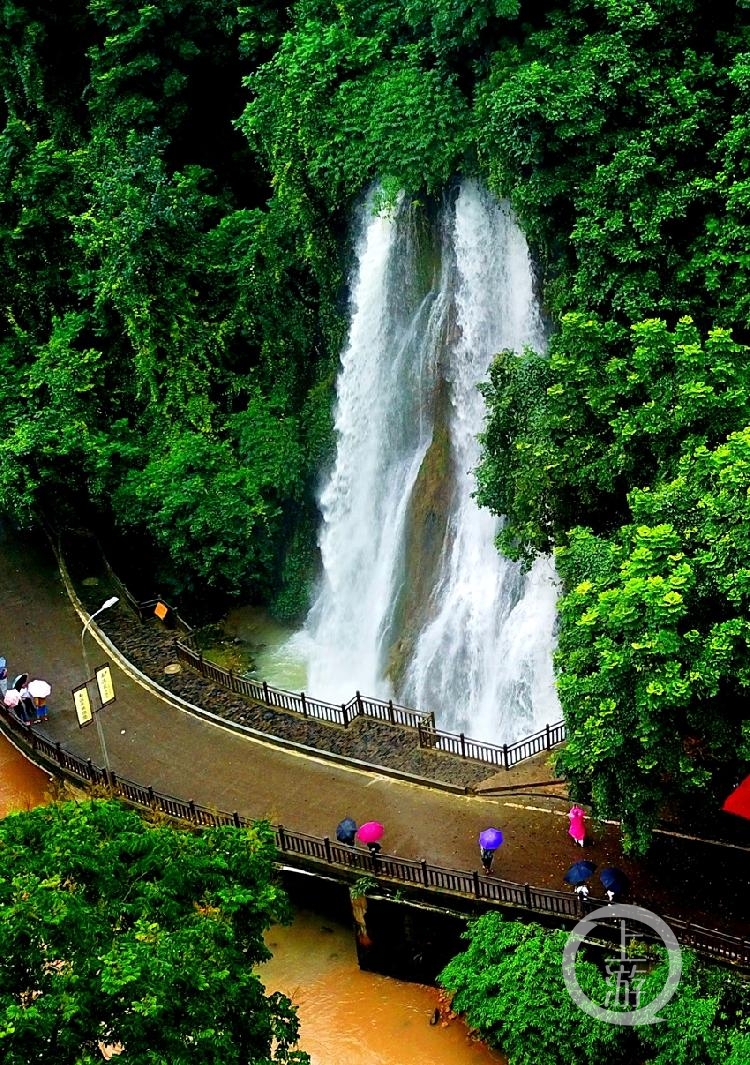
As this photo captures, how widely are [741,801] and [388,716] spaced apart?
30.9ft

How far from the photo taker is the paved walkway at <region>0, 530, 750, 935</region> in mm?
20469

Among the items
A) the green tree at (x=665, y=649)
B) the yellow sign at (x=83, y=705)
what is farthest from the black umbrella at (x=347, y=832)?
the yellow sign at (x=83, y=705)

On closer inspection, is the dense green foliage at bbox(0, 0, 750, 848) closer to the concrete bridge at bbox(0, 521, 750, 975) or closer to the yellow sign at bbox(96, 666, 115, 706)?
the concrete bridge at bbox(0, 521, 750, 975)

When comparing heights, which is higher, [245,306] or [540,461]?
[245,306]

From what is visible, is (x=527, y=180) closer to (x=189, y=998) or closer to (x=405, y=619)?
(x=405, y=619)

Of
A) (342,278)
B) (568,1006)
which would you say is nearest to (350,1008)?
(568,1006)

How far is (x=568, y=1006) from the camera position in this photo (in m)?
19.2

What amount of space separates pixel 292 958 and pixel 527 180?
47.6ft

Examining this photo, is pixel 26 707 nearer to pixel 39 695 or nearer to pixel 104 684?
pixel 39 695

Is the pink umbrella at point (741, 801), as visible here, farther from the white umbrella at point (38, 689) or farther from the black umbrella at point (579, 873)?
the white umbrella at point (38, 689)

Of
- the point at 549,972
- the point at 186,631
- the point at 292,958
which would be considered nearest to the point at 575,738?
the point at 549,972

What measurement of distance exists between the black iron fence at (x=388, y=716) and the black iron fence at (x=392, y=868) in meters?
3.03

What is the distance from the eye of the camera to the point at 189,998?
14844 millimetres

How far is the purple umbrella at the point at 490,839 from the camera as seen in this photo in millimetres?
21219
